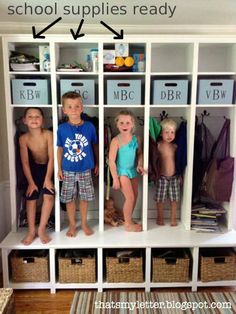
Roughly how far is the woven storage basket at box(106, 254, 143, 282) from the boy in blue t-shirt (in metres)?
0.30

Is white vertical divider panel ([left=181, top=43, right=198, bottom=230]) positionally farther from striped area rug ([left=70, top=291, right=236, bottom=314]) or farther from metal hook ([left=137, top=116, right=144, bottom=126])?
striped area rug ([left=70, top=291, right=236, bottom=314])

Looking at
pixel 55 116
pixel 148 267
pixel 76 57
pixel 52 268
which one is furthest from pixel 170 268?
pixel 76 57

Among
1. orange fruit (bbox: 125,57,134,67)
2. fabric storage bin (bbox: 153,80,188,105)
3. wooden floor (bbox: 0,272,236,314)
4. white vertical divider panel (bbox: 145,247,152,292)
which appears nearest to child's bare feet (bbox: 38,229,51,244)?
wooden floor (bbox: 0,272,236,314)

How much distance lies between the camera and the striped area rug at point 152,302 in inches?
83.4

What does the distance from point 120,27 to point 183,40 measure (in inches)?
21.0

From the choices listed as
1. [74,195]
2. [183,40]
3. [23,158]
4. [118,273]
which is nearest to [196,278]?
[118,273]

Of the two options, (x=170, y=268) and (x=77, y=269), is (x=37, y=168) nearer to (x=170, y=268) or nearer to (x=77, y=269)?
(x=77, y=269)

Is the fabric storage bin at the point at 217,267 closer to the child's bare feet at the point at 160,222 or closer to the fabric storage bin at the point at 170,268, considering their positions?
the fabric storage bin at the point at 170,268

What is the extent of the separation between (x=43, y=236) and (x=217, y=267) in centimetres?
131

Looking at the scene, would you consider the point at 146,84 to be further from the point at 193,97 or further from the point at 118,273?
the point at 118,273

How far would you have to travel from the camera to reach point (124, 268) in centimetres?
233

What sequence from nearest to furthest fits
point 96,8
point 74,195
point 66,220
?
point 96,8, point 74,195, point 66,220

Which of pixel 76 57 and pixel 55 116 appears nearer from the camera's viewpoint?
pixel 55 116

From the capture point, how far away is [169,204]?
2799 mm
